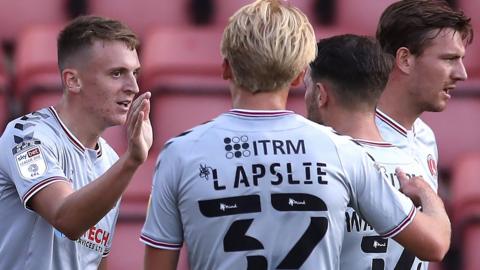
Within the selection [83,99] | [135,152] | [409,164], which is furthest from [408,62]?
[135,152]

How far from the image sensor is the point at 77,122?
4570 millimetres

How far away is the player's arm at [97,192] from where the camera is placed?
12.0 ft

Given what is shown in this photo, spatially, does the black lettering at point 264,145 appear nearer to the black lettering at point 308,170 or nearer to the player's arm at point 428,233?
the black lettering at point 308,170

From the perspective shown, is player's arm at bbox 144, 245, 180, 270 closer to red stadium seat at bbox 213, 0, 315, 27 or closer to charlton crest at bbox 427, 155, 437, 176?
charlton crest at bbox 427, 155, 437, 176

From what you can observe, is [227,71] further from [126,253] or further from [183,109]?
[183,109]

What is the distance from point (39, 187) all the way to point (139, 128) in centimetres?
64

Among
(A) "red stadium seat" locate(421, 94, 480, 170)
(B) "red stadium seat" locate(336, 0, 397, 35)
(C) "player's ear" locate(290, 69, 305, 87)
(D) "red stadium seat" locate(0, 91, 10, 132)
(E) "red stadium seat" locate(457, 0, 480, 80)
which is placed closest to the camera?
(C) "player's ear" locate(290, 69, 305, 87)

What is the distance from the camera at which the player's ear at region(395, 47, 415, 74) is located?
489cm

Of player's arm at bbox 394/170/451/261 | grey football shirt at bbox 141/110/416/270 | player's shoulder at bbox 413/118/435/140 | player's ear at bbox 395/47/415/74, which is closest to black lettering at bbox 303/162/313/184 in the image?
grey football shirt at bbox 141/110/416/270

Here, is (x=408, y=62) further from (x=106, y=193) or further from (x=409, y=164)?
(x=106, y=193)

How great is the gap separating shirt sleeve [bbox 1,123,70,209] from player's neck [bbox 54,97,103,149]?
170 mm

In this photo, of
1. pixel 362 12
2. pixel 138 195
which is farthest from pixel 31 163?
pixel 362 12

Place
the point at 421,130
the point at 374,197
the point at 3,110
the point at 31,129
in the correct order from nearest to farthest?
1. the point at 374,197
2. the point at 31,129
3. the point at 421,130
4. the point at 3,110

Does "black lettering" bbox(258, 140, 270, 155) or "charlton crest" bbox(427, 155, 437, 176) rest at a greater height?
"black lettering" bbox(258, 140, 270, 155)
